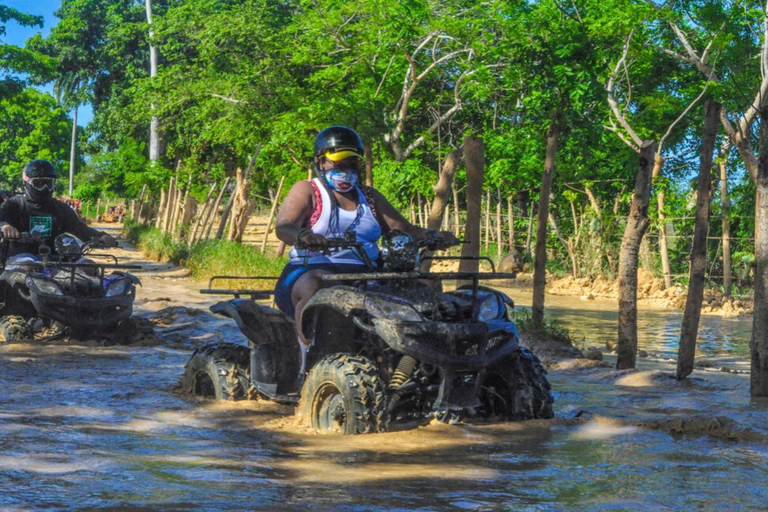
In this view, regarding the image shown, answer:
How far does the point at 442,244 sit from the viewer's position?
6641mm

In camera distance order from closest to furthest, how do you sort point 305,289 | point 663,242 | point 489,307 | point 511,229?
point 489,307 < point 305,289 < point 663,242 < point 511,229

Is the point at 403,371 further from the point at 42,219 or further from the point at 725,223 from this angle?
the point at 725,223

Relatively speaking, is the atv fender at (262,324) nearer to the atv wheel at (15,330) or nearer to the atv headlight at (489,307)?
the atv headlight at (489,307)

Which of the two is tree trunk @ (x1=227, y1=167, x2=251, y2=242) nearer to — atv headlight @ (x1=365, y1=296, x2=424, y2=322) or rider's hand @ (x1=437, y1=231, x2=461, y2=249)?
rider's hand @ (x1=437, y1=231, x2=461, y2=249)

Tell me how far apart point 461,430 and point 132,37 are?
38266 millimetres

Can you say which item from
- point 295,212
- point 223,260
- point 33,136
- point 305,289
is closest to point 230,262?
point 223,260

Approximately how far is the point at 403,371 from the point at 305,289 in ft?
2.76

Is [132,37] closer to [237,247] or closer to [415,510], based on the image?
[237,247]

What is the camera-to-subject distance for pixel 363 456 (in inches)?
223

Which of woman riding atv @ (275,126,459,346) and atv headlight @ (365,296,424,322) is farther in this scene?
woman riding atv @ (275,126,459,346)

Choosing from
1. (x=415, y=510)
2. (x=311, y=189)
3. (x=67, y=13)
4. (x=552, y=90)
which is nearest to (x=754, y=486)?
(x=415, y=510)

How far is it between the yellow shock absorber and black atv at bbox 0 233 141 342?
570 centimetres

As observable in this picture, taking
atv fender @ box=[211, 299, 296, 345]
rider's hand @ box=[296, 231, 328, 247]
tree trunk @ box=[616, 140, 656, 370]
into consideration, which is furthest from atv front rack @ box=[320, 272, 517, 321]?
tree trunk @ box=[616, 140, 656, 370]

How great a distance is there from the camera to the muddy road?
15.9 ft
